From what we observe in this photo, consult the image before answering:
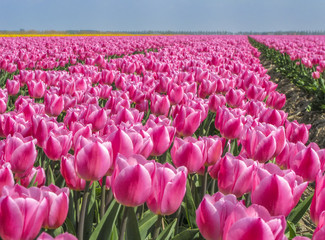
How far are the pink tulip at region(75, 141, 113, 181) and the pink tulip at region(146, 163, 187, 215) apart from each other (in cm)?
21

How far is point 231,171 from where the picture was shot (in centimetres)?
145

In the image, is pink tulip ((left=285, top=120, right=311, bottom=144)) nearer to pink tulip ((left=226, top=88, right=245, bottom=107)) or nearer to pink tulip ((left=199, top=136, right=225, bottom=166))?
pink tulip ((left=199, top=136, right=225, bottom=166))

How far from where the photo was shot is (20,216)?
94 centimetres

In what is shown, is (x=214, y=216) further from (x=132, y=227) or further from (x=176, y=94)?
(x=176, y=94)

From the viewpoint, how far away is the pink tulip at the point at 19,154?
4.91 feet

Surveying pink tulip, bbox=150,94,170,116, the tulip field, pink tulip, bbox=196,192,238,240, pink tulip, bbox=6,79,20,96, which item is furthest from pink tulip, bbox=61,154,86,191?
pink tulip, bbox=6,79,20,96

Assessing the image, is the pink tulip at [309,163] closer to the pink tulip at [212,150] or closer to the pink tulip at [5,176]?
the pink tulip at [212,150]

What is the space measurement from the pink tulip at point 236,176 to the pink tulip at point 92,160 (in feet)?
1.48

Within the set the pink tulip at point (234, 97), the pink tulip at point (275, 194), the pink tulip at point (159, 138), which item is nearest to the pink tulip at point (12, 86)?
the pink tulip at point (234, 97)

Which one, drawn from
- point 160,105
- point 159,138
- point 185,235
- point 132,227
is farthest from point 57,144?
point 160,105

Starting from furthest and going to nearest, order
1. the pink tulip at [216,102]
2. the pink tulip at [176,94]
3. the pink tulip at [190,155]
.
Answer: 1. the pink tulip at [176,94]
2. the pink tulip at [216,102]
3. the pink tulip at [190,155]

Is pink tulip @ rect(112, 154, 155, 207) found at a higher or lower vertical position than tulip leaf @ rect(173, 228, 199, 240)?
Result: higher

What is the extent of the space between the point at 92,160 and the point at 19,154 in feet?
1.23

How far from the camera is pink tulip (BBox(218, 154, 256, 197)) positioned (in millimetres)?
1421
